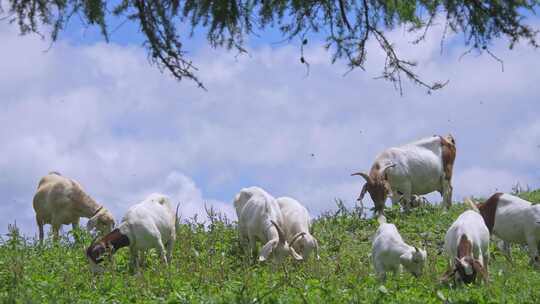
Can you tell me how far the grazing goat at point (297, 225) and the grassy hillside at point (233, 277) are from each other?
38 centimetres

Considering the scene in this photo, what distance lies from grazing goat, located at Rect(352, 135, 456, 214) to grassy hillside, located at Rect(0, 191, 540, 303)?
1.48 metres

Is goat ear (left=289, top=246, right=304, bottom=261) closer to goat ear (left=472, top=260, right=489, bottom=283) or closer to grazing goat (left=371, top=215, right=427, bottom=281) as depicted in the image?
grazing goat (left=371, top=215, right=427, bottom=281)

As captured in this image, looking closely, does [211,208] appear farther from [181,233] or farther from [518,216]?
[518,216]

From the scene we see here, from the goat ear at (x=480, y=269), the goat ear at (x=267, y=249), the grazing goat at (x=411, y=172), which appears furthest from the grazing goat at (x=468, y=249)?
the grazing goat at (x=411, y=172)

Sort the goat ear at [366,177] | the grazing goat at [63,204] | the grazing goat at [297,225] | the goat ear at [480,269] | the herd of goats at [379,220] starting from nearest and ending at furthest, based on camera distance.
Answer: the goat ear at [480,269] < the herd of goats at [379,220] < the grazing goat at [297,225] < the goat ear at [366,177] < the grazing goat at [63,204]

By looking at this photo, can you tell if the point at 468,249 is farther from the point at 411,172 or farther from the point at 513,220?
the point at 411,172

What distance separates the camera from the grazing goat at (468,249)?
10.5 meters

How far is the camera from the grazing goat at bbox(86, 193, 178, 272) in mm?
13031

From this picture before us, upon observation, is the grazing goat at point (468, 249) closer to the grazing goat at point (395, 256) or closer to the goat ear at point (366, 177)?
the grazing goat at point (395, 256)

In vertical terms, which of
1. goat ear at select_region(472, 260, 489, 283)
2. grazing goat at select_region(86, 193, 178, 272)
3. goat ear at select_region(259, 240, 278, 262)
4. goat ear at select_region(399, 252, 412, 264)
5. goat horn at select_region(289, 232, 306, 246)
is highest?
grazing goat at select_region(86, 193, 178, 272)

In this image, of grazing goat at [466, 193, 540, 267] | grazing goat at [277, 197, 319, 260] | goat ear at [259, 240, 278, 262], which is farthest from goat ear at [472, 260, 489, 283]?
goat ear at [259, 240, 278, 262]

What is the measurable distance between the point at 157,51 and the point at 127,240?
491 cm

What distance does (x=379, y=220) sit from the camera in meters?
16.2

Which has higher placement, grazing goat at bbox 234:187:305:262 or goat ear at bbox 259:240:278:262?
grazing goat at bbox 234:187:305:262
